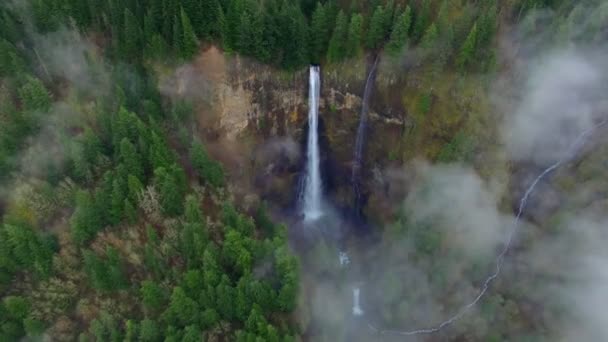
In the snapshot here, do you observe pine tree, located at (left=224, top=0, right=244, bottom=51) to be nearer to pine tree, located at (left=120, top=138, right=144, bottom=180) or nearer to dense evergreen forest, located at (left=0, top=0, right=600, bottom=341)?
dense evergreen forest, located at (left=0, top=0, right=600, bottom=341)

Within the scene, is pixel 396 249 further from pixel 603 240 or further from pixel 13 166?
pixel 13 166

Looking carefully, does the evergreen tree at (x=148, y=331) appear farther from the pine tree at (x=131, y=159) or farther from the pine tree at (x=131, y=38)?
the pine tree at (x=131, y=38)

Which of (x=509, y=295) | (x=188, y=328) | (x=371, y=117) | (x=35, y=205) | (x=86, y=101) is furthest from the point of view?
(x=371, y=117)

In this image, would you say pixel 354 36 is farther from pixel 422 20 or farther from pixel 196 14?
pixel 196 14

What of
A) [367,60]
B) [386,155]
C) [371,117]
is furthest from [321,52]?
[386,155]

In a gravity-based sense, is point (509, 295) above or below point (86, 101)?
below

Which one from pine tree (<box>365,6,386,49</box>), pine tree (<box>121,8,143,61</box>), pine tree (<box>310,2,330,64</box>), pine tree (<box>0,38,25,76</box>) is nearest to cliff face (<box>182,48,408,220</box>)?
pine tree (<box>310,2,330,64</box>)
